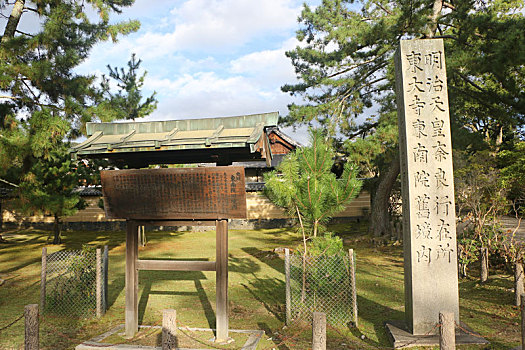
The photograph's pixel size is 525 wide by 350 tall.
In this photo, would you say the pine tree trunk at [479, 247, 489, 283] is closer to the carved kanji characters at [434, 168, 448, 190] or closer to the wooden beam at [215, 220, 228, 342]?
the carved kanji characters at [434, 168, 448, 190]

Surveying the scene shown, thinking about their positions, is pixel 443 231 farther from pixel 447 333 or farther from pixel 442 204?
pixel 447 333

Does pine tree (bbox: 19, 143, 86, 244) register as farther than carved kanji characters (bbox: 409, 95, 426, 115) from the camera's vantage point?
Yes

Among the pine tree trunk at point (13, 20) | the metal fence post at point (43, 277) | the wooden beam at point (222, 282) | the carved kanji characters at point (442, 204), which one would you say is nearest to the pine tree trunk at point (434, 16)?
the carved kanji characters at point (442, 204)

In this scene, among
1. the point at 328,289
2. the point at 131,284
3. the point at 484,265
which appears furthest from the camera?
the point at 484,265

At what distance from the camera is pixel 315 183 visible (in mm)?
7129

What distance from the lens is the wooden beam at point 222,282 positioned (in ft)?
19.0

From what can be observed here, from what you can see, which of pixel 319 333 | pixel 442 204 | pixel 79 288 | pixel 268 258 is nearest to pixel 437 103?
pixel 442 204

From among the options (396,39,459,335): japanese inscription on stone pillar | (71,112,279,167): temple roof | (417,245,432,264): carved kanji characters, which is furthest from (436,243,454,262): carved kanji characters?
(71,112,279,167): temple roof

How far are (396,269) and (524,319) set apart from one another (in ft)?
22.3

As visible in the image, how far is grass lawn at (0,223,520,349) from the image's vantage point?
233 inches

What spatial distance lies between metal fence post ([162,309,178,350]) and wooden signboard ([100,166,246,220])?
1863mm

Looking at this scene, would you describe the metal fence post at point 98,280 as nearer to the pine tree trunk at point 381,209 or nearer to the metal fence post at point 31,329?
the metal fence post at point 31,329

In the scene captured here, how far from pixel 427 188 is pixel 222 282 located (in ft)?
12.0

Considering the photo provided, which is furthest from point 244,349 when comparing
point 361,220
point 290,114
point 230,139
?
point 361,220
